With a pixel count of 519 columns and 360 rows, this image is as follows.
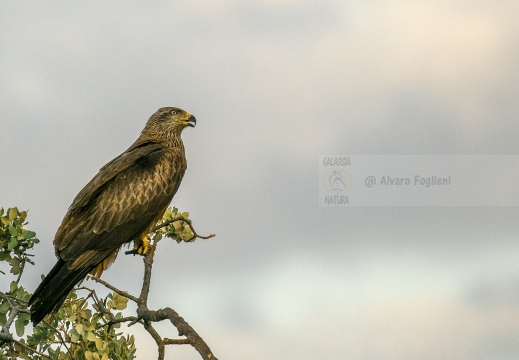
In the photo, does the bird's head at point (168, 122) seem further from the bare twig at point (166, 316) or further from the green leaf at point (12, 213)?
the green leaf at point (12, 213)

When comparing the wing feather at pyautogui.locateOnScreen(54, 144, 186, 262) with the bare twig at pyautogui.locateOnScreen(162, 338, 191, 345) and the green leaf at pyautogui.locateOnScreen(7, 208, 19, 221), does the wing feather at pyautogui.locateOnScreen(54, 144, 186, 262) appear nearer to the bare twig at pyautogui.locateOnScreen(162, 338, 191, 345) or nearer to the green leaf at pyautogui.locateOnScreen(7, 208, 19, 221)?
the green leaf at pyautogui.locateOnScreen(7, 208, 19, 221)

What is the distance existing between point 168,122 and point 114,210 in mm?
2546

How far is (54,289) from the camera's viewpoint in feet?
26.6

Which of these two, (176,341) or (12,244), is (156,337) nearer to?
(176,341)

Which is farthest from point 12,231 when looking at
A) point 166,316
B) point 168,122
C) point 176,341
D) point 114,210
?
point 168,122

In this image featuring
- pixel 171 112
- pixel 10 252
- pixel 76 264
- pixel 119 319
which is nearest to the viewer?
pixel 119 319

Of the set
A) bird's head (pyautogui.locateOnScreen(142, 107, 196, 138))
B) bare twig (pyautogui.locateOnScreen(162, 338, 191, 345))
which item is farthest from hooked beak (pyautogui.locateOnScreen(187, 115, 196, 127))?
bare twig (pyautogui.locateOnScreen(162, 338, 191, 345))

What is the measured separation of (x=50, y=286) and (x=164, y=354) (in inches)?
96.2

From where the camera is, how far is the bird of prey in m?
8.94

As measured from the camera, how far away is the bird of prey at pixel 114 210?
8938mm

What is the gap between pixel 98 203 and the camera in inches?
383

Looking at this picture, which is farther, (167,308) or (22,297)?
(22,297)

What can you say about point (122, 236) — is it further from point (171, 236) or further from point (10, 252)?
point (10, 252)

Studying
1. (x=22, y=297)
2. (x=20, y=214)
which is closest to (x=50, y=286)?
(x=22, y=297)
